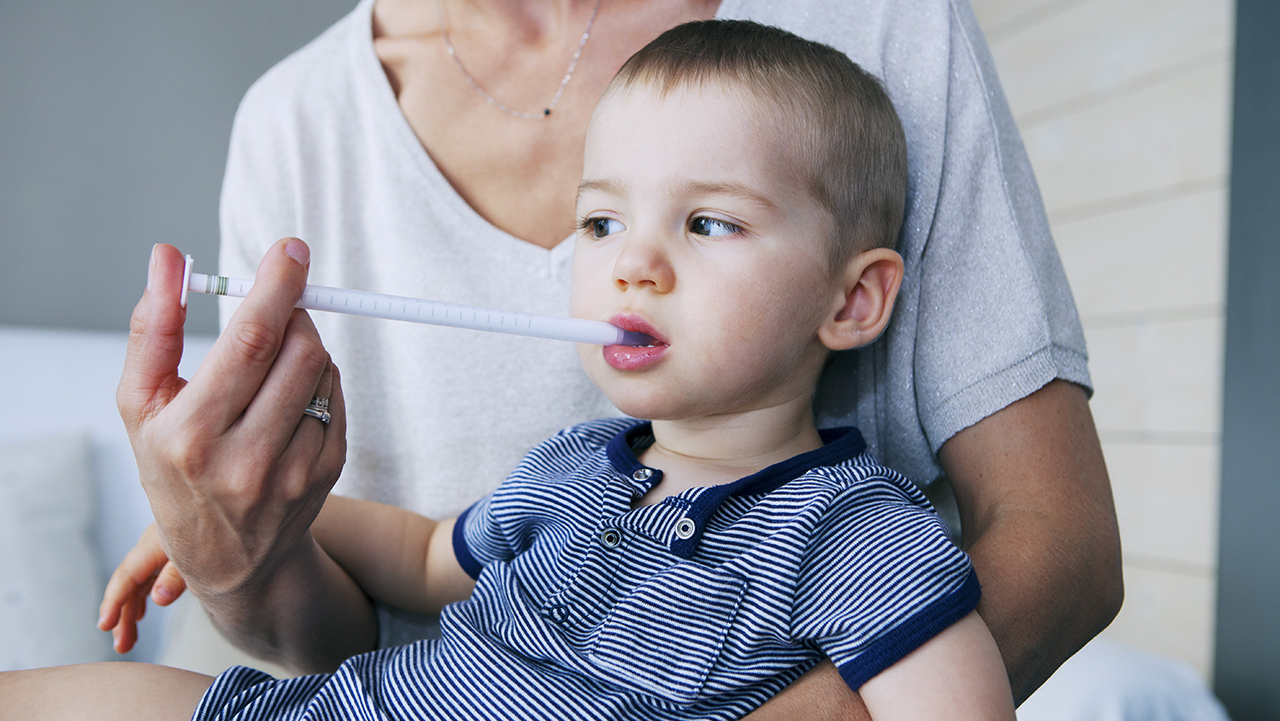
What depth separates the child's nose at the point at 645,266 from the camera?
0.66 metres

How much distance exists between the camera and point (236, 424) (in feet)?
1.92

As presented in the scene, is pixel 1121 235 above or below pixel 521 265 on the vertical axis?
below

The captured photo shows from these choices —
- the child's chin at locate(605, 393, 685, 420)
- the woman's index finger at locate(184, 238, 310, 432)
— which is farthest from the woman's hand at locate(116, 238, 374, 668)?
the child's chin at locate(605, 393, 685, 420)

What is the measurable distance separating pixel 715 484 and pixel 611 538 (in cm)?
10

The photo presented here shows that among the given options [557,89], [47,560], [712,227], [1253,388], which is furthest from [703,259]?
[1253,388]

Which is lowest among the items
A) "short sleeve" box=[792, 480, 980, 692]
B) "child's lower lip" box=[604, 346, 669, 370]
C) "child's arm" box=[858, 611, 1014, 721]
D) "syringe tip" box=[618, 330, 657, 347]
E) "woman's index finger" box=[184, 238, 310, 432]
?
"child's arm" box=[858, 611, 1014, 721]

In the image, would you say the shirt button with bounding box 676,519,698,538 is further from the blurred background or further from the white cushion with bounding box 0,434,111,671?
the blurred background

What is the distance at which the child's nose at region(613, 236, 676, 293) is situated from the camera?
26.0 inches

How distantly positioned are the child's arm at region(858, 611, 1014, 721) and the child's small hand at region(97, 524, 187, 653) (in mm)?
605

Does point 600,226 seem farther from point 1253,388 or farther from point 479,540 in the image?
point 1253,388

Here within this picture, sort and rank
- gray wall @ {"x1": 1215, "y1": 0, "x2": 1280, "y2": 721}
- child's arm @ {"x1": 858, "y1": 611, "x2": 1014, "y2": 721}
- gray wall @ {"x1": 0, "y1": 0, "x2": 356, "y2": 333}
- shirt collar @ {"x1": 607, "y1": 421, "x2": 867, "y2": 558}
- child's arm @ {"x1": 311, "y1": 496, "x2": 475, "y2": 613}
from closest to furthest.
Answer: child's arm @ {"x1": 858, "y1": 611, "x2": 1014, "y2": 721}
shirt collar @ {"x1": 607, "y1": 421, "x2": 867, "y2": 558}
child's arm @ {"x1": 311, "y1": 496, "x2": 475, "y2": 613}
gray wall @ {"x1": 1215, "y1": 0, "x2": 1280, "y2": 721}
gray wall @ {"x1": 0, "y1": 0, "x2": 356, "y2": 333}

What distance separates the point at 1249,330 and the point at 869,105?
1.39 m

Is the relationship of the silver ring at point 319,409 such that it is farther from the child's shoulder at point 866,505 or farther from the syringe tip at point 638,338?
the child's shoulder at point 866,505

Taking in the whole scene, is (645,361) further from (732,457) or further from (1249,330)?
(1249,330)
